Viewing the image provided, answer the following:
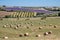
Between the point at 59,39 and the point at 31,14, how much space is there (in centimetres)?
2615

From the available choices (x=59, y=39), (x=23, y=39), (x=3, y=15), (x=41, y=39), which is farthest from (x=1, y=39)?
(x=3, y=15)

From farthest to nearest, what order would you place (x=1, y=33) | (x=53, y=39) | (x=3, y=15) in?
(x=3, y=15)
(x=1, y=33)
(x=53, y=39)

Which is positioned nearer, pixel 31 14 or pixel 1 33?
pixel 1 33

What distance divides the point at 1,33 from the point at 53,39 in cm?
439

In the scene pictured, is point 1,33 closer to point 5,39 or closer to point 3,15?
point 5,39

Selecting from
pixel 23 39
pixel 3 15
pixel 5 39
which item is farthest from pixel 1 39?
pixel 3 15

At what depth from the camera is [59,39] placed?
12.0 meters

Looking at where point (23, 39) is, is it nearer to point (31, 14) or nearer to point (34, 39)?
point (34, 39)

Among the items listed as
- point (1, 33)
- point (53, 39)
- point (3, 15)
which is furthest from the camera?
point (3, 15)

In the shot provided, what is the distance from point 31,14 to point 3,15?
5.01 m

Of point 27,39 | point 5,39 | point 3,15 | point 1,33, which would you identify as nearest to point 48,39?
point 27,39

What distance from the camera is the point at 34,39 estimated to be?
1195 cm

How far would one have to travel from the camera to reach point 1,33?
49.2 ft

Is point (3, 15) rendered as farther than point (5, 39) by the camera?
Yes
